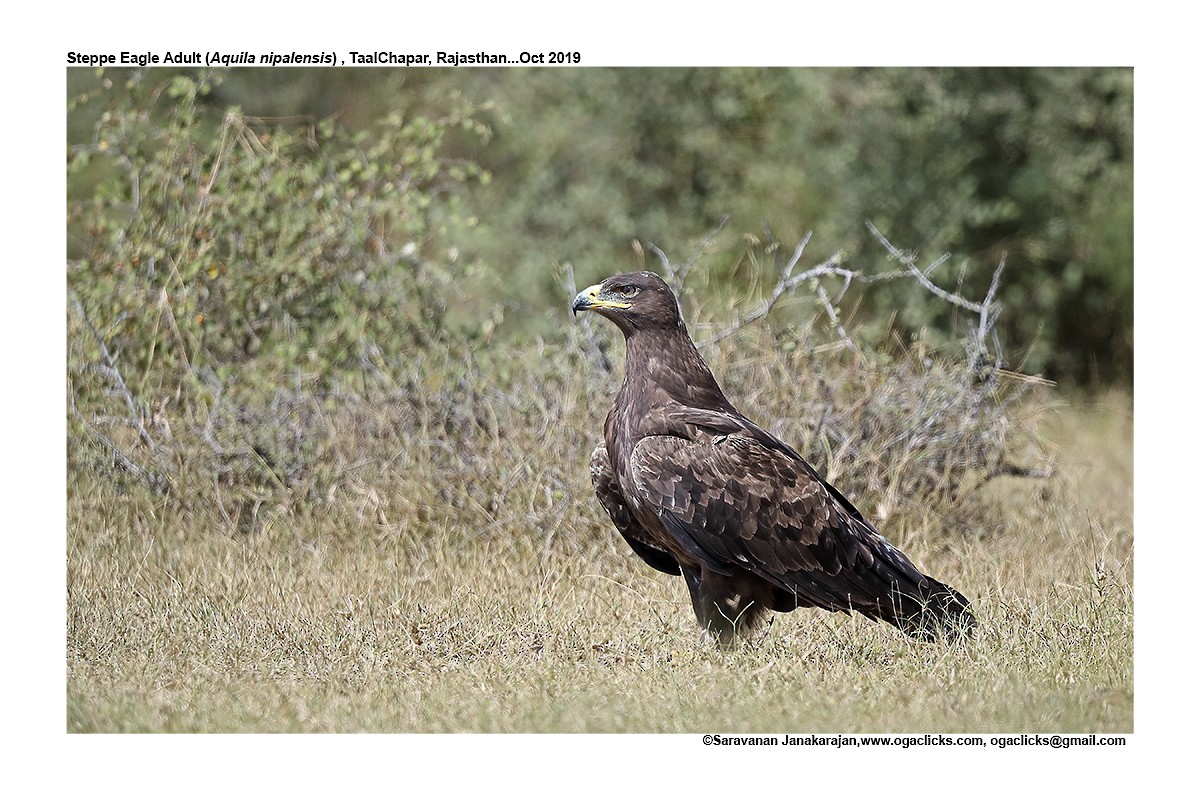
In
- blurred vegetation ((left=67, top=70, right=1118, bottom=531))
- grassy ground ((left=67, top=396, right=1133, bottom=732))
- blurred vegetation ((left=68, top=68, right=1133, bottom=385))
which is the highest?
blurred vegetation ((left=68, top=68, right=1133, bottom=385))

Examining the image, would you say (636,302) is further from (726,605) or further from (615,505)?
(726,605)

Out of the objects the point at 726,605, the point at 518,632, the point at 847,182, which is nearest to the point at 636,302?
the point at 726,605

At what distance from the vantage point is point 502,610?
5.83m

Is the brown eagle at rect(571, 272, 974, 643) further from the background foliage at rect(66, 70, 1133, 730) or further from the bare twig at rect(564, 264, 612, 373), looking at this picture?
the bare twig at rect(564, 264, 612, 373)

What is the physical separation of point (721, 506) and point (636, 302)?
91 centimetres

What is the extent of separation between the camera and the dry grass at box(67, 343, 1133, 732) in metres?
4.86

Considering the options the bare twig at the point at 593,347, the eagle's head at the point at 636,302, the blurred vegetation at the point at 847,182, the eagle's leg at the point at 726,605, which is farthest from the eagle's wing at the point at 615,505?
the blurred vegetation at the point at 847,182

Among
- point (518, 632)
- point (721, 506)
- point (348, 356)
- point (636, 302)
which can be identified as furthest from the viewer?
point (348, 356)

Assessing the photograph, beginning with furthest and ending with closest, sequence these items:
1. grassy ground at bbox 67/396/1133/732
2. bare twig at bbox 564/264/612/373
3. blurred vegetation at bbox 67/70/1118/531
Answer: bare twig at bbox 564/264/612/373
blurred vegetation at bbox 67/70/1118/531
grassy ground at bbox 67/396/1133/732

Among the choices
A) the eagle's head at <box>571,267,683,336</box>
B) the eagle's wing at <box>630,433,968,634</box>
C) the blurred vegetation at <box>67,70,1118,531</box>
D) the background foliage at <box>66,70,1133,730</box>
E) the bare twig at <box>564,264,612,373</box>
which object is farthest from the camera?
the bare twig at <box>564,264,612,373</box>

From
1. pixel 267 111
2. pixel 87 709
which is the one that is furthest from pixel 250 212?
pixel 267 111

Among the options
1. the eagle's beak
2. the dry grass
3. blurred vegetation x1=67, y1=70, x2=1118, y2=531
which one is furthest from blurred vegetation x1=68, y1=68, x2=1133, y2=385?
the eagle's beak

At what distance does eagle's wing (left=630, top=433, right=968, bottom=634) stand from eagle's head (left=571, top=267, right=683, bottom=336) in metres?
0.52
